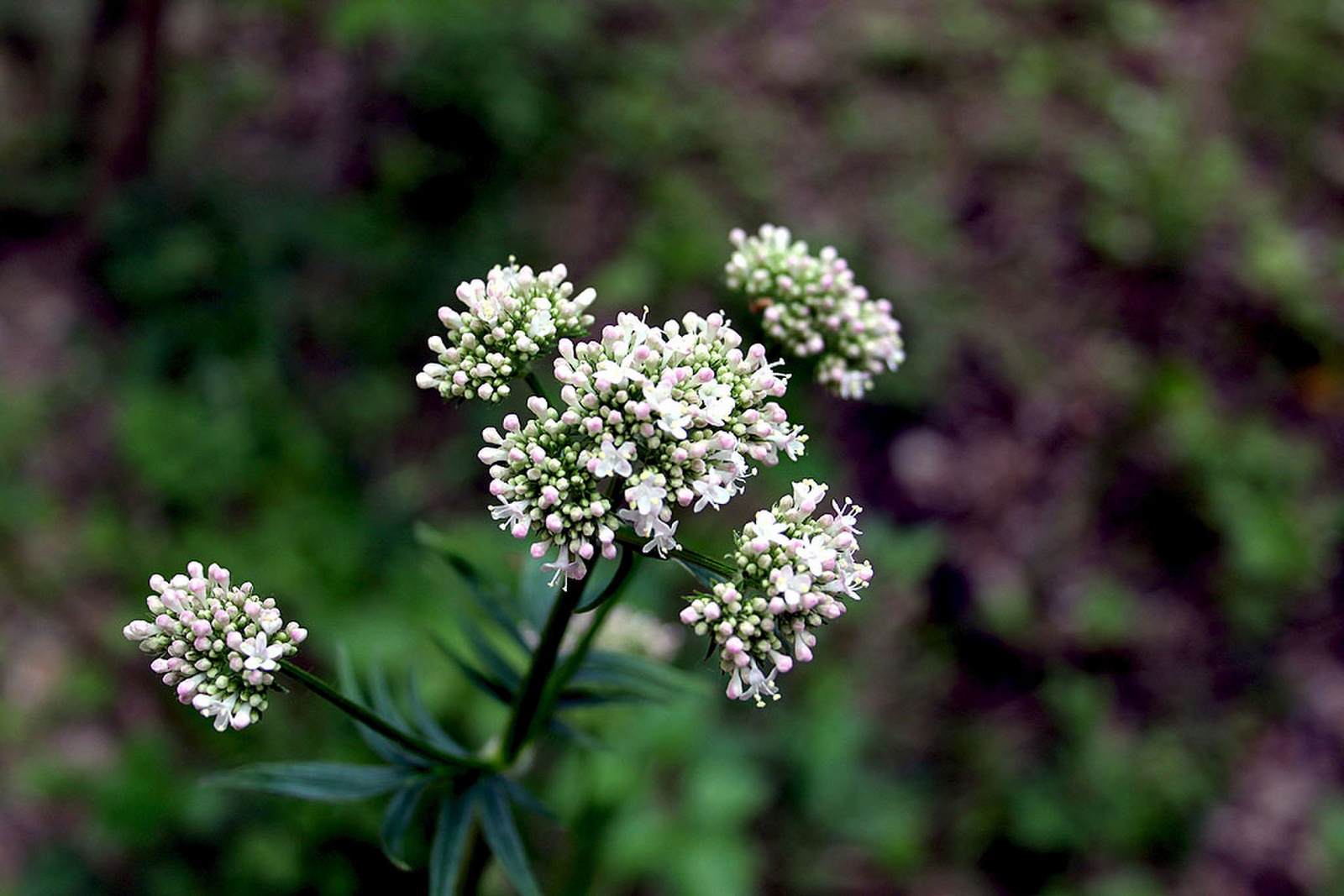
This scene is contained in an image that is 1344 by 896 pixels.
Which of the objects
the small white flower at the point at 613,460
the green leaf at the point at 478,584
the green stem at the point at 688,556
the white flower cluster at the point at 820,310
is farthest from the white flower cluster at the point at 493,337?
the white flower cluster at the point at 820,310

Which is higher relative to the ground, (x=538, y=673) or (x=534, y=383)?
(x=534, y=383)

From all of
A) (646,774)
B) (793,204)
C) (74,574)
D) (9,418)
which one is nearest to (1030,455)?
(793,204)

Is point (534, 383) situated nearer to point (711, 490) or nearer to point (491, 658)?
point (711, 490)

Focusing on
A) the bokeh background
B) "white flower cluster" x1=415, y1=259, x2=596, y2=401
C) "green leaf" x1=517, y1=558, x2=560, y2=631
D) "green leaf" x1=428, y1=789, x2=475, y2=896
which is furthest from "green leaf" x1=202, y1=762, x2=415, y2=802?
the bokeh background

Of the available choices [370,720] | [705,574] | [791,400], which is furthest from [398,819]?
[791,400]

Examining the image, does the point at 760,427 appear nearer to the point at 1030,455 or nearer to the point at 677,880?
the point at 677,880

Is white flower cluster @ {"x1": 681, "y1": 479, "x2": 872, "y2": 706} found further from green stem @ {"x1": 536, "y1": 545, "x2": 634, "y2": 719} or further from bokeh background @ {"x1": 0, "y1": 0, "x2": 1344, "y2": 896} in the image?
bokeh background @ {"x1": 0, "y1": 0, "x2": 1344, "y2": 896}
